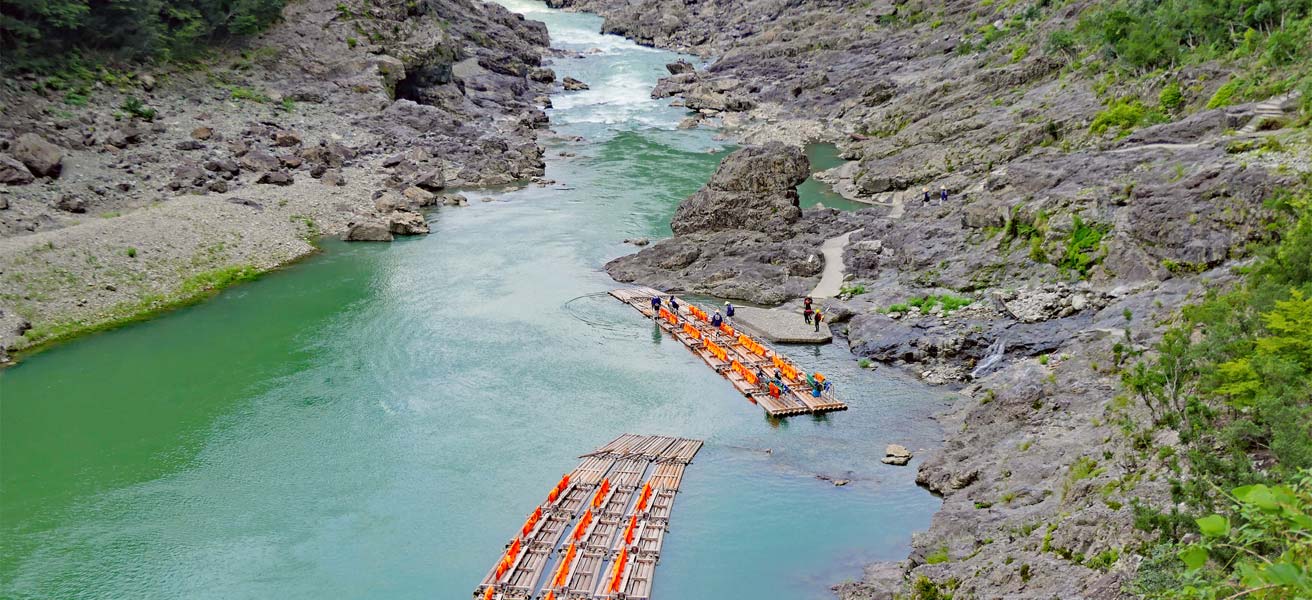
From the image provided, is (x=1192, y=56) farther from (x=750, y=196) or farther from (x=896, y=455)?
(x=896, y=455)

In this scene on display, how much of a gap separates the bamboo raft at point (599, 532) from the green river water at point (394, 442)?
83 cm

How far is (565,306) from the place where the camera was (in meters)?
49.7

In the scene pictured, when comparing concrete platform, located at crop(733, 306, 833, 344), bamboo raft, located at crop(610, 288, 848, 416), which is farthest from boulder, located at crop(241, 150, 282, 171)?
concrete platform, located at crop(733, 306, 833, 344)

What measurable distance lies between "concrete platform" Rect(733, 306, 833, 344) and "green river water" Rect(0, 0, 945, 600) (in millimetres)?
684

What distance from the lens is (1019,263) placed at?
43031 millimetres

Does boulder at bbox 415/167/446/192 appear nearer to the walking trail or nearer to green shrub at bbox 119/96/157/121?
green shrub at bbox 119/96/157/121

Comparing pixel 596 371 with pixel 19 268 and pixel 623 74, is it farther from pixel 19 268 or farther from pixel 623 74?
pixel 623 74

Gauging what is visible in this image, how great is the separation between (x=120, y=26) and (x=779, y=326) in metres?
57.0

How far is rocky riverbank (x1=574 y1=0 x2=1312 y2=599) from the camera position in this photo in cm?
2359

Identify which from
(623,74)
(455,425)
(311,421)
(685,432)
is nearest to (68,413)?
(311,421)

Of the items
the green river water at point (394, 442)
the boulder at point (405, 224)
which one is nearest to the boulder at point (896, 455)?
the green river water at point (394, 442)

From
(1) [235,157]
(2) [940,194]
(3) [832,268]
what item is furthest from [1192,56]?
(1) [235,157]

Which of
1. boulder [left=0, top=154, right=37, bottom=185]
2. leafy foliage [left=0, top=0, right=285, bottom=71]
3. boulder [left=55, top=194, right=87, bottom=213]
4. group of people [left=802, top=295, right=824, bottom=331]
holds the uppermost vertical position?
leafy foliage [left=0, top=0, right=285, bottom=71]

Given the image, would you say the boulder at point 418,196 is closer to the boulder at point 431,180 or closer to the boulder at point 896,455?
the boulder at point 431,180
